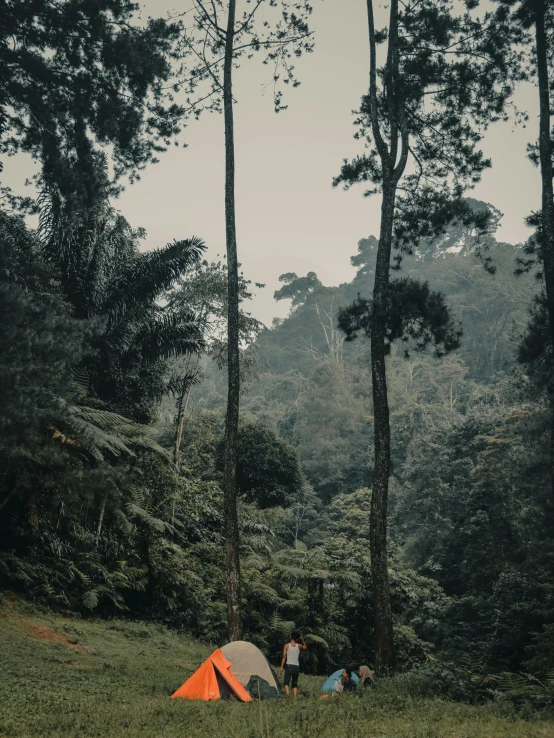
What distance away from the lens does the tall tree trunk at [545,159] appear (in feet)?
39.0

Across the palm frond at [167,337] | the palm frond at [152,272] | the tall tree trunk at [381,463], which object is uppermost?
the palm frond at [152,272]

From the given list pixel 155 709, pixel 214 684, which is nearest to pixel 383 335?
pixel 214 684

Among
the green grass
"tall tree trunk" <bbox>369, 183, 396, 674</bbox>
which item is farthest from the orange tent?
"tall tree trunk" <bbox>369, 183, 396, 674</bbox>

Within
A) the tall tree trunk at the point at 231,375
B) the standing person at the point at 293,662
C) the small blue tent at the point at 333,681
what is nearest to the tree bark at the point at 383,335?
the small blue tent at the point at 333,681

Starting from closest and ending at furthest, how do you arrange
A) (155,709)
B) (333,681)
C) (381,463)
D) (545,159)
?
(155,709) → (333,681) → (381,463) → (545,159)

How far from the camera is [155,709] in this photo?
6434 millimetres

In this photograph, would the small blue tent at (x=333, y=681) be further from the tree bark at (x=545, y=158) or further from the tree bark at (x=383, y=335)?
the tree bark at (x=545, y=158)

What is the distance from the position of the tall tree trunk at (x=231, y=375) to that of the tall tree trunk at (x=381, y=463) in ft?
7.83

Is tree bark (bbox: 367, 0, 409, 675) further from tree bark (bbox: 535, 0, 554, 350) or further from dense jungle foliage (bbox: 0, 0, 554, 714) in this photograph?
tree bark (bbox: 535, 0, 554, 350)

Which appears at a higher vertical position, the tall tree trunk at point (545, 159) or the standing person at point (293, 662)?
the tall tree trunk at point (545, 159)

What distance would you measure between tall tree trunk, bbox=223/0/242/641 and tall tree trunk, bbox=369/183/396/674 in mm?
2387

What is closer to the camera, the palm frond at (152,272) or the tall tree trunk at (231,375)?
the tall tree trunk at (231,375)

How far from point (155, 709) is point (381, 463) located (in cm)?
557

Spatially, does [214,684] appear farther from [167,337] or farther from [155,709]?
[167,337]
